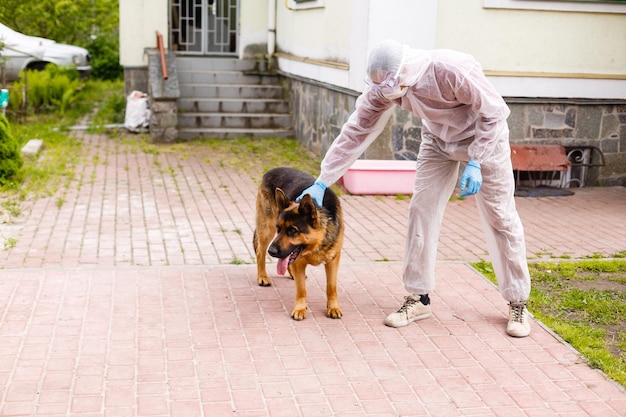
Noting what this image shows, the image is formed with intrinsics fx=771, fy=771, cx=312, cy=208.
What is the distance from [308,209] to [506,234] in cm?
140

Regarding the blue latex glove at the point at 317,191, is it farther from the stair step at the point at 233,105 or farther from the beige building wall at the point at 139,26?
the beige building wall at the point at 139,26

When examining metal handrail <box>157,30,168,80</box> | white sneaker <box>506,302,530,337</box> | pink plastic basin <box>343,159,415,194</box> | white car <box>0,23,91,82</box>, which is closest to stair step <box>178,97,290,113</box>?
metal handrail <box>157,30,168,80</box>

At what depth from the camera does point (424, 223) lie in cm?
546

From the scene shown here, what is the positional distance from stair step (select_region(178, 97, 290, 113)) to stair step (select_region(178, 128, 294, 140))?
532 millimetres

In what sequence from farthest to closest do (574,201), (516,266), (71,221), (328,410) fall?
(574,201) → (71,221) → (516,266) → (328,410)

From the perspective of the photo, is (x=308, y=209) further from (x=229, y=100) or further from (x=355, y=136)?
(x=229, y=100)

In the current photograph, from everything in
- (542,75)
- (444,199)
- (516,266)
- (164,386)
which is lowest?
(164,386)

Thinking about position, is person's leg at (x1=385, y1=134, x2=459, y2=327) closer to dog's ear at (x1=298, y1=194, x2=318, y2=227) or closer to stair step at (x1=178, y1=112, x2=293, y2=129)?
dog's ear at (x1=298, y1=194, x2=318, y2=227)

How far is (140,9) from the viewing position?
48.9ft

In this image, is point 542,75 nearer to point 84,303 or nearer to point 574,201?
point 574,201

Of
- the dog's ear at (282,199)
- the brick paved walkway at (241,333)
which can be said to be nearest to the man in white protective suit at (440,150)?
the dog's ear at (282,199)

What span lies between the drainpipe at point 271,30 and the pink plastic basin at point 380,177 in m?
6.09

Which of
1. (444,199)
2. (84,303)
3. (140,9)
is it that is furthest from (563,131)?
(140,9)

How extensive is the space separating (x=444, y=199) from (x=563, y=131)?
5793 millimetres
